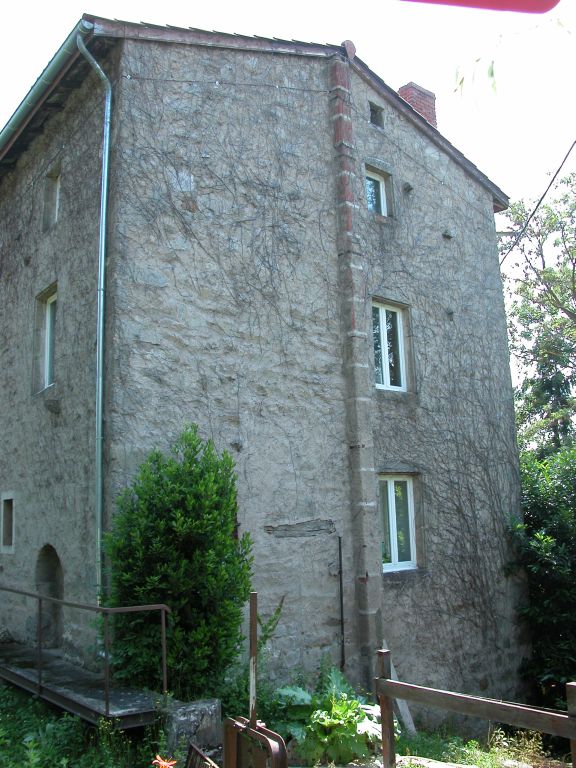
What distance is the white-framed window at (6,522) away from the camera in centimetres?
1041

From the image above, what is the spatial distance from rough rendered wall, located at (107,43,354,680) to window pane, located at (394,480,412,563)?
1.29 metres

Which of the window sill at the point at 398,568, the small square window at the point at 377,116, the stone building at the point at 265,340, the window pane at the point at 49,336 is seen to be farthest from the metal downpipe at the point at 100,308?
the small square window at the point at 377,116

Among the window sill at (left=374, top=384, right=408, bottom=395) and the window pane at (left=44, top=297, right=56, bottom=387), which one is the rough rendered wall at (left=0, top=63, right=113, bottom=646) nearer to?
the window pane at (left=44, top=297, right=56, bottom=387)

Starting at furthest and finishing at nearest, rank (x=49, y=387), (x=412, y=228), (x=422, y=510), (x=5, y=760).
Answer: (x=412, y=228) → (x=422, y=510) → (x=49, y=387) → (x=5, y=760)

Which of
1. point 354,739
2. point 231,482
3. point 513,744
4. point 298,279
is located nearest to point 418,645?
point 513,744

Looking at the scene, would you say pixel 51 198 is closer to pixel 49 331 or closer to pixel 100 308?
pixel 49 331

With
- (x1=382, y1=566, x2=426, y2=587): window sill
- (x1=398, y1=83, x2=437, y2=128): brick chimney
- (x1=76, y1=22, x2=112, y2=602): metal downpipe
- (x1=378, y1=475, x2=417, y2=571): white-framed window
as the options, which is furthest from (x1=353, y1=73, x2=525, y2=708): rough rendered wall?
(x1=76, y1=22, x2=112, y2=602): metal downpipe

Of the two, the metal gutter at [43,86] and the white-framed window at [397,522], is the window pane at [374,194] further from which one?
the metal gutter at [43,86]

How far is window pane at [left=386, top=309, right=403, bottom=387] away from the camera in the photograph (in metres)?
10.6

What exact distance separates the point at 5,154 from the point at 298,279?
5021 millimetres

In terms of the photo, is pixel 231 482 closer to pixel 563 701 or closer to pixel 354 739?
pixel 354 739

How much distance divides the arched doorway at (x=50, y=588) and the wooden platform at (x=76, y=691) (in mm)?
435

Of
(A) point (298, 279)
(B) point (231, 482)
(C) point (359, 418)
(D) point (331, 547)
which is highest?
(A) point (298, 279)

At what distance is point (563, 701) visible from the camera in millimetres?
10750
